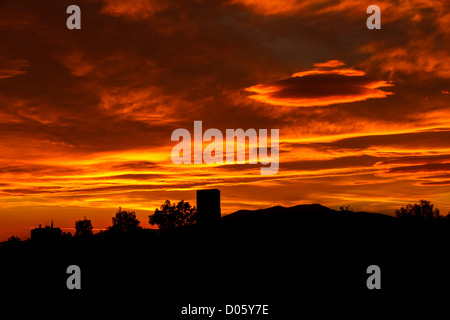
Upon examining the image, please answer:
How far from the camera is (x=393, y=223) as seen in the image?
3634 centimetres

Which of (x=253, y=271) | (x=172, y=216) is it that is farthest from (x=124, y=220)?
(x=253, y=271)

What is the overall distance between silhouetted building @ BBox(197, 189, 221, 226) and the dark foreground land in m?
0.43

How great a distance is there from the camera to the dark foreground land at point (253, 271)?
76.4ft

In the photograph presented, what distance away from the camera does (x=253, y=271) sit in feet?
86.4

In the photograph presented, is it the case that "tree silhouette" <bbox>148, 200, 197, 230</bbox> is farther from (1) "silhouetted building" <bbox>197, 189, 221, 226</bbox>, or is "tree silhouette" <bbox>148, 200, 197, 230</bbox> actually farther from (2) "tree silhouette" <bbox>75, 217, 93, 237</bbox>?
(1) "silhouetted building" <bbox>197, 189, 221, 226</bbox>

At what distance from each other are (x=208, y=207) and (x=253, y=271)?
5258 millimetres

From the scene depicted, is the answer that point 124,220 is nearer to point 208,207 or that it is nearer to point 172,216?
point 172,216

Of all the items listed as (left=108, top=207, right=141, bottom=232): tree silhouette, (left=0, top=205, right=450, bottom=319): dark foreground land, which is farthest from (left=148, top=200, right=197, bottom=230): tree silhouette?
(left=0, top=205, right=450, bottom=319): dark foreground land

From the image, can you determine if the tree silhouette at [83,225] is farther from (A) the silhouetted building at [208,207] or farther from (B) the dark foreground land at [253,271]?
(A) the silhouetted building at [208,207]

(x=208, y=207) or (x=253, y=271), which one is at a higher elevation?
(x=208, y=207)

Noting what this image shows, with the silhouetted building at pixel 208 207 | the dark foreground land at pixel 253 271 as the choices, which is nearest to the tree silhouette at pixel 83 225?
the dark foreground land at pixel 253 271
